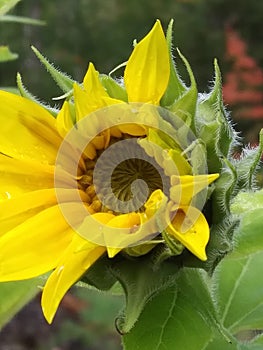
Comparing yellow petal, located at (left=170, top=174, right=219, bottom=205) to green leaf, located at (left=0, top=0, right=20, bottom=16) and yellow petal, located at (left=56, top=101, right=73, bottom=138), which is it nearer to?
yellow petal, located at (left=56, top=101, right=73, bottom=138)

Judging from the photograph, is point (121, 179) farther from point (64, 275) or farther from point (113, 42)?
point (113, 42)

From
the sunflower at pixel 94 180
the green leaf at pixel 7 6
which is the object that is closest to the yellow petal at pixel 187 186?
the sunflower at pixel 94 180

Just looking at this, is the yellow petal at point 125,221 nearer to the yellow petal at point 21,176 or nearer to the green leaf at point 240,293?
the yellow petal at point 21,176

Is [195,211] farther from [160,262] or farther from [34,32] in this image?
[34,32]

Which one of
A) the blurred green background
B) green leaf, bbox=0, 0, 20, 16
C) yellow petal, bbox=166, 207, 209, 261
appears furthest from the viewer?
the blurred green background

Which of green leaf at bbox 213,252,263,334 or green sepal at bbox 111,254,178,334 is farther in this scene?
green leaf at bbox 213,252,263,334

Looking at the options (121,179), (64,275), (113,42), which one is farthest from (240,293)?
(113,42)

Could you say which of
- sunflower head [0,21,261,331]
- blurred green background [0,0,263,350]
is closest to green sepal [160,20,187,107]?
sunflower head [0,21,261,331]
